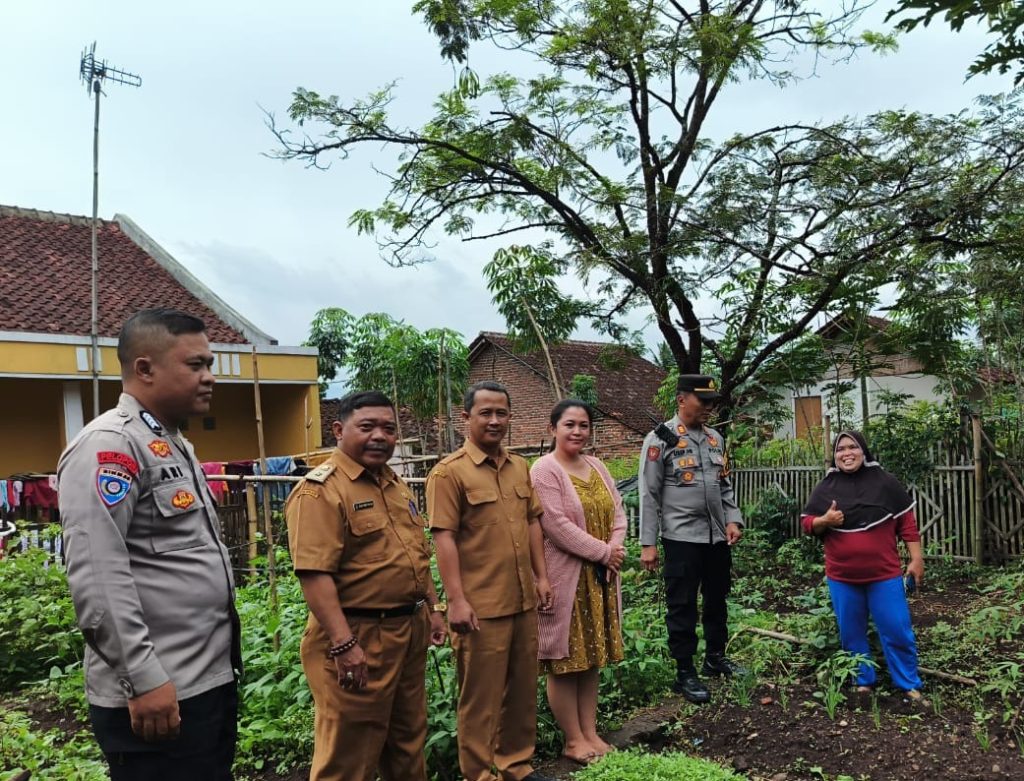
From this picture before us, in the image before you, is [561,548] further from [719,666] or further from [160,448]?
[160,448]

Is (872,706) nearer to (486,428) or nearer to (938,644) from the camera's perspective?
(938,644)

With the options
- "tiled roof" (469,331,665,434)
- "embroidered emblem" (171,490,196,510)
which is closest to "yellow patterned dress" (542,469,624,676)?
"embroidered emblem" (171,490,196,510)

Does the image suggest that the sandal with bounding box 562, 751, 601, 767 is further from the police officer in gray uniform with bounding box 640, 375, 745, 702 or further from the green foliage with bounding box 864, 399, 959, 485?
the green foliage with bounding box 864, 399, 959, 485

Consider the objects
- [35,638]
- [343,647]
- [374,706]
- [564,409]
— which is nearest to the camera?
[343,647]

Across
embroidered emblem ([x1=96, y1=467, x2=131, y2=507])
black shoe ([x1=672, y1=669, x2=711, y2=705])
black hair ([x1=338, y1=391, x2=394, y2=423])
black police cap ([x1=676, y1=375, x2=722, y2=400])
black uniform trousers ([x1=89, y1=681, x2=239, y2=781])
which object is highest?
black police cap ([x1=676, y1=375, x2=722, y2=400])

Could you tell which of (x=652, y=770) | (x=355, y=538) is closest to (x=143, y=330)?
(x=355, y=538)

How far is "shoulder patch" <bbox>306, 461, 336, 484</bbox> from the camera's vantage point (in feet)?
9.41

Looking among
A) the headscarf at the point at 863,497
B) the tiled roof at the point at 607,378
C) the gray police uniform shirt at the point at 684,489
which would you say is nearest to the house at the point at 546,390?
the tiled roof at the point at 607,378

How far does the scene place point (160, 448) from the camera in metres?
2.21

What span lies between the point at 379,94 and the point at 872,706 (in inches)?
285

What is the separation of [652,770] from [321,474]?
5.87 ft

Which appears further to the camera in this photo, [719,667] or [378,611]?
[719,667]

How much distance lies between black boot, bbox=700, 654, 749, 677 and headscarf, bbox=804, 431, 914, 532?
982 millimetres

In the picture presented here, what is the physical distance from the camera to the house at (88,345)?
496 inches
